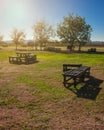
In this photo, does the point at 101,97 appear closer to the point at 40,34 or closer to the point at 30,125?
the point at 30,125

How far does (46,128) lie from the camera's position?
5.08 m

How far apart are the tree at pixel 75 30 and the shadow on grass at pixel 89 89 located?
127 ft

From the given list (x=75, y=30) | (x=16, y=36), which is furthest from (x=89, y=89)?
(x=16, y=36)

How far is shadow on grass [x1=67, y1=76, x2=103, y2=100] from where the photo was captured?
8102 millimetres

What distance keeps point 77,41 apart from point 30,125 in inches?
1779

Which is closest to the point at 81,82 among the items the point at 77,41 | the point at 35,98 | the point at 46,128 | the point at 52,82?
the point at 52,82

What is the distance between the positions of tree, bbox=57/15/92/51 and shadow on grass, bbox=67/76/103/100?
127 feet

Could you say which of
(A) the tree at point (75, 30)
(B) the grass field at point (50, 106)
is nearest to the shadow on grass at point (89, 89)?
(B) the grass field at point (50, 106)

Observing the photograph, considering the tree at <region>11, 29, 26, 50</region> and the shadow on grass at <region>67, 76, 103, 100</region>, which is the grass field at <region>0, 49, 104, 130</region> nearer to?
the shadow on grass at <region>67, 76, 103, 100</region>

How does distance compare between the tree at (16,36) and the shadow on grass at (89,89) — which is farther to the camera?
the tree at (16,36)

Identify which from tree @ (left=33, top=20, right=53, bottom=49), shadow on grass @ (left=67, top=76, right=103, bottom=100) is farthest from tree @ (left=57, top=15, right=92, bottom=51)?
shadow on grass @ (left=67, top=76, right=103, bottom=100)

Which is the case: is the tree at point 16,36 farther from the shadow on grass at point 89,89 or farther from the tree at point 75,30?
the shadow on grass at point 89,89

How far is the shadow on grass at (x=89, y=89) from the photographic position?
8102 mm

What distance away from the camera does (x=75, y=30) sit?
48.6 metres
